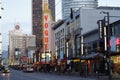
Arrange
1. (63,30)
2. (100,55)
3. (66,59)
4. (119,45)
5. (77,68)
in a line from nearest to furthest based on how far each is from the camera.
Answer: (119,45) → (100,55) → (77,68) → (66,59) → (63,30)

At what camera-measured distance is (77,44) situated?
116 meters

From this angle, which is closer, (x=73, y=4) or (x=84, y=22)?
(x=84, y=22)

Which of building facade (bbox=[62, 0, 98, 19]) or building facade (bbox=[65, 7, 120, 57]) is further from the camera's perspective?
building facade (bbox=[62, 0, 98, 19])

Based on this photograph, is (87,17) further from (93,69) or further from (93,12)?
(93,69)

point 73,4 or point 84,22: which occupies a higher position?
point 73,4

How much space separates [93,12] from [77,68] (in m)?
17.0

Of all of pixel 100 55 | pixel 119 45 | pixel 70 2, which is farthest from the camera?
pixel 70 2

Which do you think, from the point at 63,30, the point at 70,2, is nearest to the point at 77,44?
the point at 63,30

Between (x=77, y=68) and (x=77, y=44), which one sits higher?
(x=77, y=44)

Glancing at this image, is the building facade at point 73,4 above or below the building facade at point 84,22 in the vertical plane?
above

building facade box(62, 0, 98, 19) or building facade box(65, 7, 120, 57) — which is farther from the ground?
building facade box(62, 0, 98, 19)

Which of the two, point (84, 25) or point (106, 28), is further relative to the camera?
point (84, 25)

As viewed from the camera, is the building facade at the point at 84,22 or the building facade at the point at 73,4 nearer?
the building facade at the point at 84,22

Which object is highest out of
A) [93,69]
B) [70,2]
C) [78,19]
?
[70,2]
